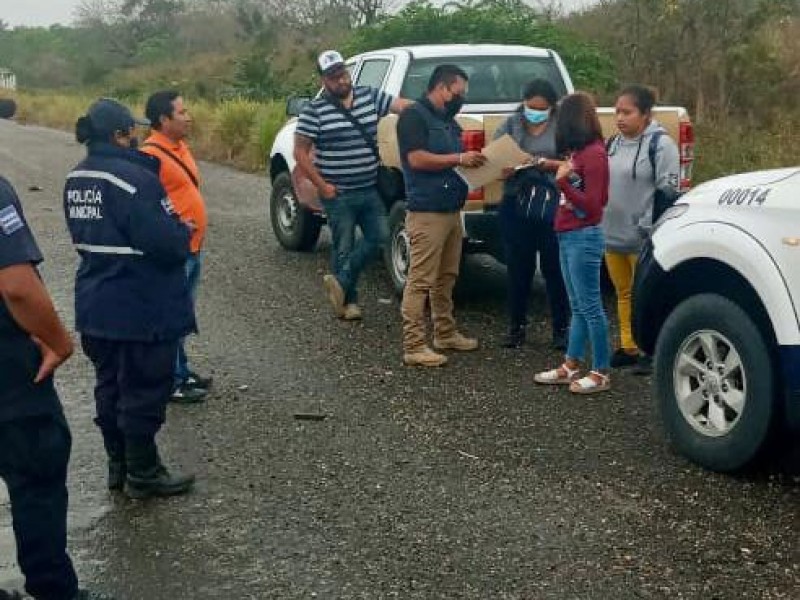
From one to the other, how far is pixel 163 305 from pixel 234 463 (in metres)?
1.01

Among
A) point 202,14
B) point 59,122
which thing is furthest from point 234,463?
point 202,14

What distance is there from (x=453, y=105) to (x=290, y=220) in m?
4.40

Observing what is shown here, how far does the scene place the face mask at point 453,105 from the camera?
6.65 metres

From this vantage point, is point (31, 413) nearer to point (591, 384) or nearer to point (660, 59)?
point (591, 384)

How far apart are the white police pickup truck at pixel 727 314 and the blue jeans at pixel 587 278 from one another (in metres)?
0.64

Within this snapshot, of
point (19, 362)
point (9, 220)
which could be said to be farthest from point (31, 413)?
point (9, 220)

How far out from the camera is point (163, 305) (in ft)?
15.4

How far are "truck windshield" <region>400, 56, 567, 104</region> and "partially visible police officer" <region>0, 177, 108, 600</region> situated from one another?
5626 mm

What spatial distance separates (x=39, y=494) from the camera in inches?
144

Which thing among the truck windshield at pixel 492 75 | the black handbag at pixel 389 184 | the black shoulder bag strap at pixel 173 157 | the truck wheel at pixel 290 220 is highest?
the truck windshield at pixel 492 75

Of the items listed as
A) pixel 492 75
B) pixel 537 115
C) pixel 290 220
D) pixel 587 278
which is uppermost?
pixel 492 75

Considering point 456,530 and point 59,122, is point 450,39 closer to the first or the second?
point 456,530

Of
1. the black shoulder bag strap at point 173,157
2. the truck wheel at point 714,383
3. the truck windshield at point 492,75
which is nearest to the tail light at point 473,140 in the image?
the truck windshield at point 492,75

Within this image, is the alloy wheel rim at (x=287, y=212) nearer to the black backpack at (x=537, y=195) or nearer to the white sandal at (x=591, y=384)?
the black backpack at (x=537, y=195)
